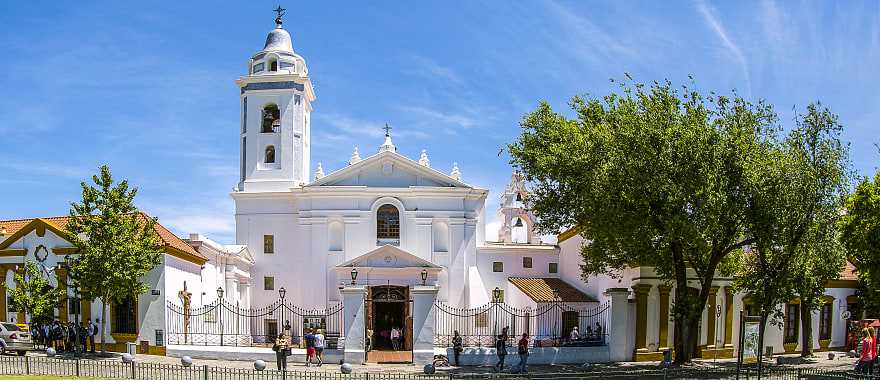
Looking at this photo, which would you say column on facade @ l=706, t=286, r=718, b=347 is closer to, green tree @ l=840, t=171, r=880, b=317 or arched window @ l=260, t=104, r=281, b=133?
green tree @ l=840, t=171, r=880, b=317

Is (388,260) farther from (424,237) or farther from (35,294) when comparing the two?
(35,294)

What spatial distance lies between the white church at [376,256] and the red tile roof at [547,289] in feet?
0.29

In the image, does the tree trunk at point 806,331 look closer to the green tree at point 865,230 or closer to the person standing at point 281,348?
the green tree at point 865,230

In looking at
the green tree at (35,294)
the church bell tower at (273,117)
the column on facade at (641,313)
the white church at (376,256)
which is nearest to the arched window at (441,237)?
the white church at (376,256)

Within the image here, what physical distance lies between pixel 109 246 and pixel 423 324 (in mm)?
10647

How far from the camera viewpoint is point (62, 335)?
29.5 metres

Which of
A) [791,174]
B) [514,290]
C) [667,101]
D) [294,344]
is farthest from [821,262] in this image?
[294,344]

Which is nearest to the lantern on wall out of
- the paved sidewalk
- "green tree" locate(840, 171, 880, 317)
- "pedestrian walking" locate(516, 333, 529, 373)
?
the paved sidewalk

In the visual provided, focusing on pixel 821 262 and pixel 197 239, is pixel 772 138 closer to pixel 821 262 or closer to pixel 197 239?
pixel 821 262

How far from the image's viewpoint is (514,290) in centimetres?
4025

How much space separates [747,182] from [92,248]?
20480 millimetres

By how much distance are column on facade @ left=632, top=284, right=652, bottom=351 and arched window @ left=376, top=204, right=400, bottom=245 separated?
12.9 metres

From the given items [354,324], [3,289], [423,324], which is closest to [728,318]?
[423,324]

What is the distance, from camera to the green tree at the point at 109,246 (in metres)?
28.1
